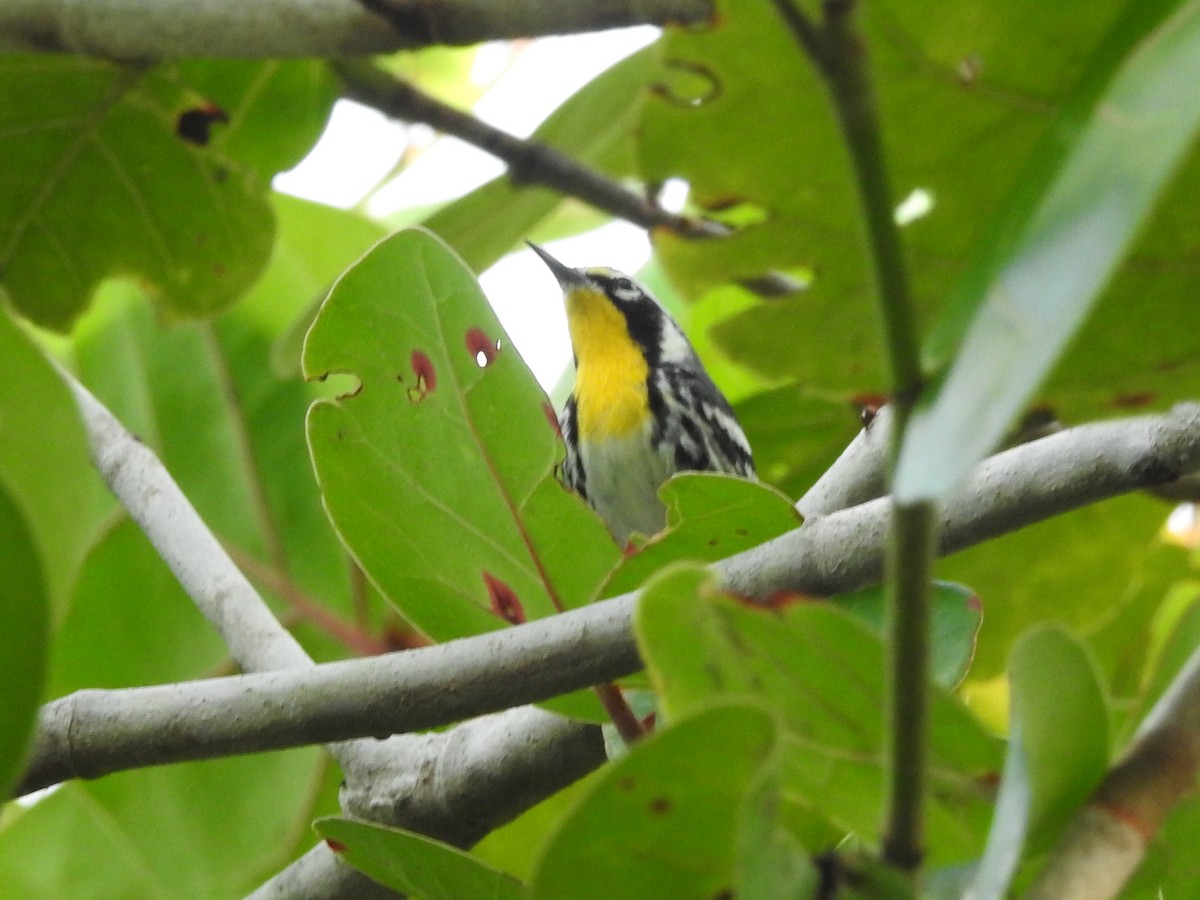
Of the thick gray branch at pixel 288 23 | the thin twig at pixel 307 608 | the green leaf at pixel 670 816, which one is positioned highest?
the thick gray branch at pixel 288 23

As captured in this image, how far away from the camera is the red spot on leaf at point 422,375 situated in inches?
38.5

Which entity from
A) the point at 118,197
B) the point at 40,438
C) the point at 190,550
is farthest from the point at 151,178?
the point at 40,438

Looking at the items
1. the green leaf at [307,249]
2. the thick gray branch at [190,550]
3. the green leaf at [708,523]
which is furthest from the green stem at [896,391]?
the green leaf at [307,249]

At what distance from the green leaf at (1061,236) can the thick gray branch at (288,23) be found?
0.55 m

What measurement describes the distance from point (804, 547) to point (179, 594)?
136cm

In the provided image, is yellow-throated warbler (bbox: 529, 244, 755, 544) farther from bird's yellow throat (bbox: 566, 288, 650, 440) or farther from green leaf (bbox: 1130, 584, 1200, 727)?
green leaf (bbox: 1130, 584, 1200, 727)

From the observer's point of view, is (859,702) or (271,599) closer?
(859,702)

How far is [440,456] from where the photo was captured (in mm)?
981

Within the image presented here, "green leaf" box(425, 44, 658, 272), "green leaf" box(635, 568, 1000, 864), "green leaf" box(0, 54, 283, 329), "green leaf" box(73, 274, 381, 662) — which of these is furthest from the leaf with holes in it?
"green leaf" box(73, 274, 381, 662)

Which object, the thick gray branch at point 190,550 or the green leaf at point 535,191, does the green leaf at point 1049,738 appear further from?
the green leaf at point 535,191

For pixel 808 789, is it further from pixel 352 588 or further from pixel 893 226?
pixel 352 588

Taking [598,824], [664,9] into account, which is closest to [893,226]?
[598,824]

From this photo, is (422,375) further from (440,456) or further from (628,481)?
(628,481)

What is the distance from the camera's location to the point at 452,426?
990 millimetres
